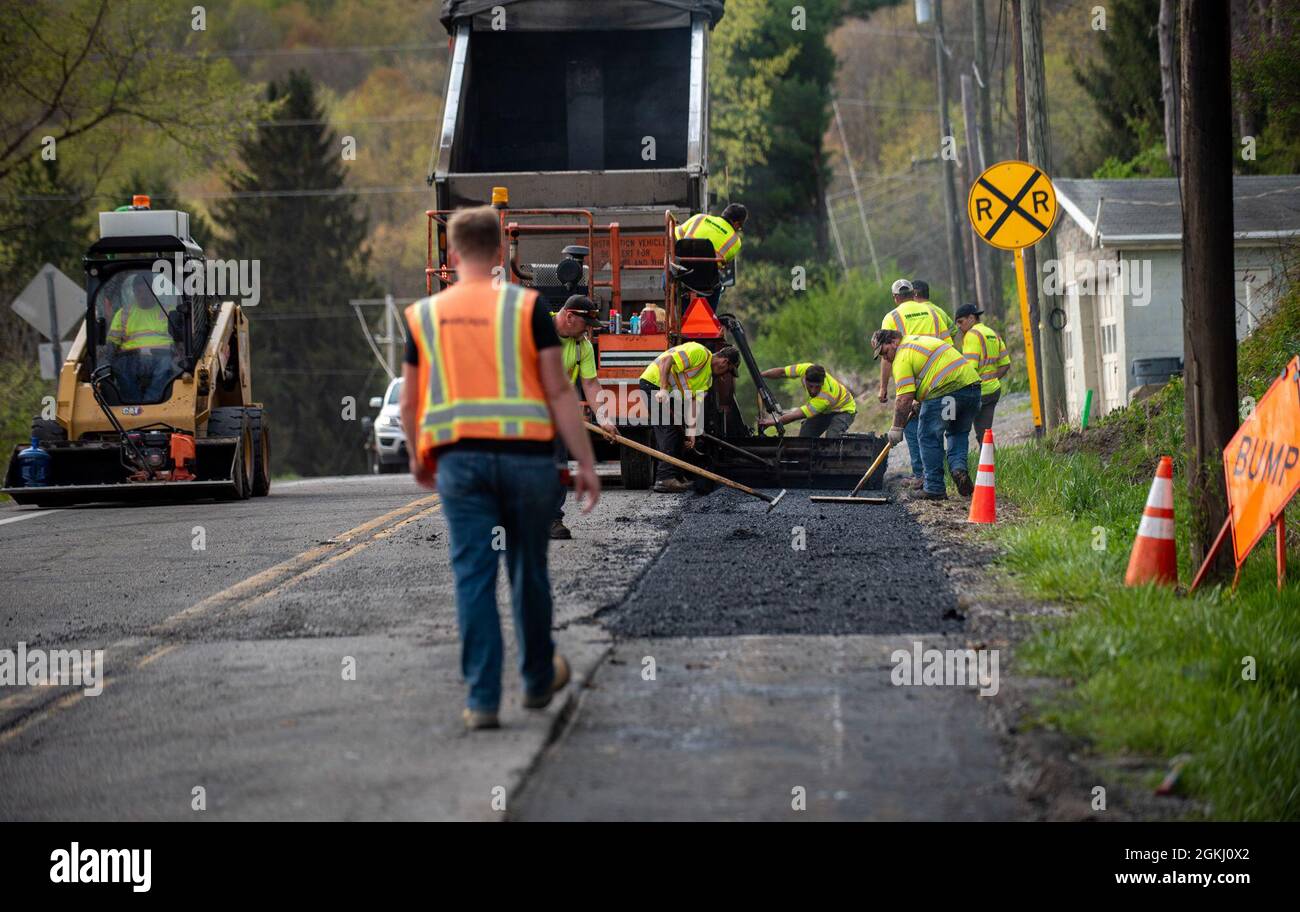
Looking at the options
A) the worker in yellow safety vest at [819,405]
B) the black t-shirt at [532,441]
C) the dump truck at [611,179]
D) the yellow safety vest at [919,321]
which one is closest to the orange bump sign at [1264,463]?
the black t-shirt at [532,441]

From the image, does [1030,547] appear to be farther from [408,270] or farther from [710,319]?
[408,270]

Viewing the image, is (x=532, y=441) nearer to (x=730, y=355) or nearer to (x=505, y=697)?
(x=505, y=697)

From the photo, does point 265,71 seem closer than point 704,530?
No

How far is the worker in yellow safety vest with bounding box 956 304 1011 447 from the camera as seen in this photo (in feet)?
52.1

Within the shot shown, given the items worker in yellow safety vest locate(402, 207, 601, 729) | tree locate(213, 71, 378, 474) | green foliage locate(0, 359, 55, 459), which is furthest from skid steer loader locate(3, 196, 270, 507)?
tree locate(213, 71, 378, 474)

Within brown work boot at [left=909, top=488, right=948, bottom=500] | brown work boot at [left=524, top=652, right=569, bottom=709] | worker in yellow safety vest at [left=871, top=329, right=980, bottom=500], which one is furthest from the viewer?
brown work boot at [left=909, top=488, right=948, bottom=500]

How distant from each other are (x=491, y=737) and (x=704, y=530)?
618cm

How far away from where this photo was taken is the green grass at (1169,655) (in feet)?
17.0

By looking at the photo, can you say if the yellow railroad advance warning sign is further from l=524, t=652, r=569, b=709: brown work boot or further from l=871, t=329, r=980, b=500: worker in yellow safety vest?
l=524, t=652, r=569, b=709: brown work boot

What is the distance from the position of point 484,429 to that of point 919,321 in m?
9.71

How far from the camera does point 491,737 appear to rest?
221 inches

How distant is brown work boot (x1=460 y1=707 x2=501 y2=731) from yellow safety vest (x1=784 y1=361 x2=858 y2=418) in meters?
11.3

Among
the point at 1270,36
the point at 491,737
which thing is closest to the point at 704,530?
the point at 491,737
